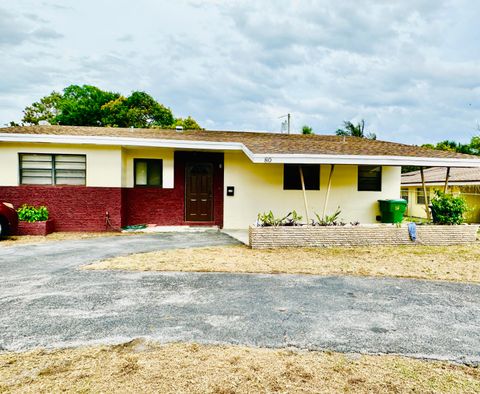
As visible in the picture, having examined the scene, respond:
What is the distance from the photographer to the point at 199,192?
1276cm

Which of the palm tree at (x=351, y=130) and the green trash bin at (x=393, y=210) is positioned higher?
the palm tree at (x=351, y=130)

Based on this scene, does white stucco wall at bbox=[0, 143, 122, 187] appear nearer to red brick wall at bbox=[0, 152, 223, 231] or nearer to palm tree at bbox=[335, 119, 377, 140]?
red brick wall at bbox=[0, 152, 223, 231]

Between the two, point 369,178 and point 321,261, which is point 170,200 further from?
point 369,178

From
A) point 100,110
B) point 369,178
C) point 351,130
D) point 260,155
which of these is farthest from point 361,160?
point 100,110

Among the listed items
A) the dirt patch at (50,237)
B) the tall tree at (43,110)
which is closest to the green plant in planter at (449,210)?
the dirt patch at (50,237)

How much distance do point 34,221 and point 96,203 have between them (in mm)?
1837

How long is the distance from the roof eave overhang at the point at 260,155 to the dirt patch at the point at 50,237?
284cm

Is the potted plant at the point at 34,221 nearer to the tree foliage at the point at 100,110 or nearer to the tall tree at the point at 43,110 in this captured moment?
the tree foliage at the point at 100,110

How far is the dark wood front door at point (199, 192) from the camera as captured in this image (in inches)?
500

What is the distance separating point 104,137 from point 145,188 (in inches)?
90.2

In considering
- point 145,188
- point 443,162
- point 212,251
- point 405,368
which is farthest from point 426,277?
point 145,188

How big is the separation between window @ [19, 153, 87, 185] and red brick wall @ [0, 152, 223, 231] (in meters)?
0.27

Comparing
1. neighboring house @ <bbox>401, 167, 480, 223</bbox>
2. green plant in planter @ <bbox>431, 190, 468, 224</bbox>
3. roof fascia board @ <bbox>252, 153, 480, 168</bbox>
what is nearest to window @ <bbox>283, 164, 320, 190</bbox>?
roof fascia board @ <bbox>252, 153, 480, 168</bbox>

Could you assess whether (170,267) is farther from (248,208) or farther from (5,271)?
(248,208)
